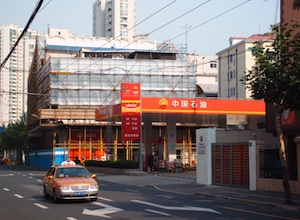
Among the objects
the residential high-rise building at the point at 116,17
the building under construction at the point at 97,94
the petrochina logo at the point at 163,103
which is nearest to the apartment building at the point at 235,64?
the building under construction at the point at 97,94

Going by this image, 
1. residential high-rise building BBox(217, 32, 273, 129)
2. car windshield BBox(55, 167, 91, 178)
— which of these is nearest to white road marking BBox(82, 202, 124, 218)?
car windshield BBox(55, 167, 91, 178)

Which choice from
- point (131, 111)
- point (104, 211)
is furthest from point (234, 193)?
point (131, 111)

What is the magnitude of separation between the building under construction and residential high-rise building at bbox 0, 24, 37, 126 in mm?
60317

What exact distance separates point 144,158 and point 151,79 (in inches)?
979

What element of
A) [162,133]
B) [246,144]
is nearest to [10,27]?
[162,133]

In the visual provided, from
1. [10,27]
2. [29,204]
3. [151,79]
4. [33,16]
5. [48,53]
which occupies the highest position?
[10,27]

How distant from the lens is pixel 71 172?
19953 millimetres

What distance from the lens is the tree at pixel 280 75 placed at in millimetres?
17594

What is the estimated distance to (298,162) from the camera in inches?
848

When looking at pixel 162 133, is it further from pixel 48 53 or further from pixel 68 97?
pixel 48 53

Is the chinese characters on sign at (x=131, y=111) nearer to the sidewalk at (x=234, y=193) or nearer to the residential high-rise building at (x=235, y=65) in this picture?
the sidewalk at (x=234, y=193)

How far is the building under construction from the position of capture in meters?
63.8

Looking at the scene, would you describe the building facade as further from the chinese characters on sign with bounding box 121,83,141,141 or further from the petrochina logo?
the chinese characters on sign with bounding box 121,83,141,141

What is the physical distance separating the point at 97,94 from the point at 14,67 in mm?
77931
